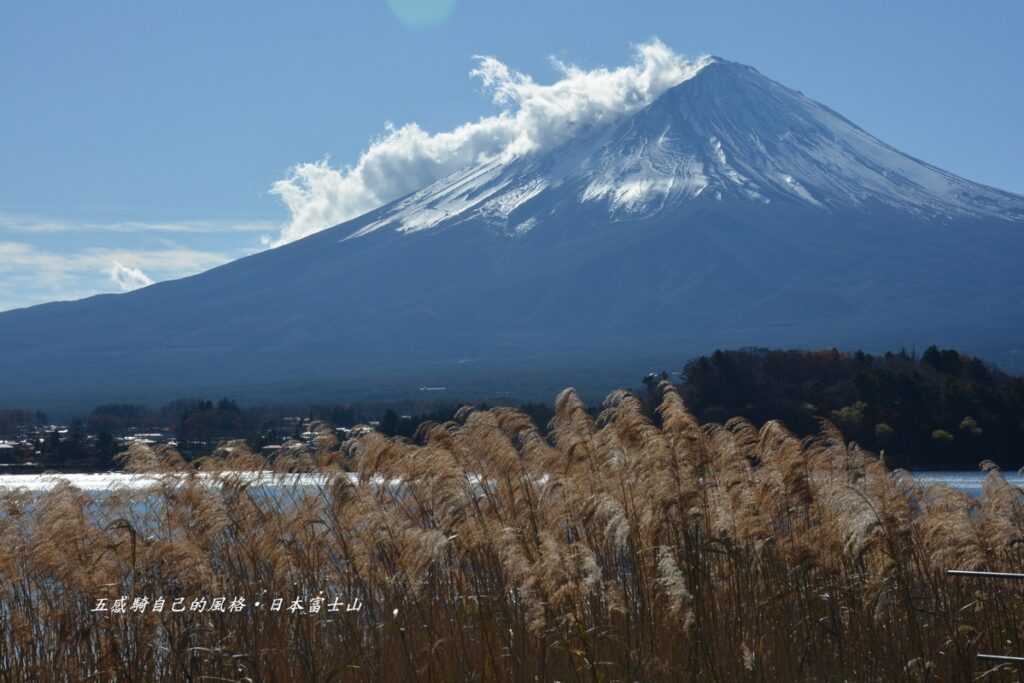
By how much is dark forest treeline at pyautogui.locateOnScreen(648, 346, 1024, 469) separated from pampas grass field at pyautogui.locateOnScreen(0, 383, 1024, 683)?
23.0 metres

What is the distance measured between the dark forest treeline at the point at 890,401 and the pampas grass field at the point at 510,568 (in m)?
23.0

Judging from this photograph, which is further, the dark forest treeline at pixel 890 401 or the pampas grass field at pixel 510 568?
the dark forest treeline at pixel 890 401

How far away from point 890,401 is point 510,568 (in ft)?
98.8

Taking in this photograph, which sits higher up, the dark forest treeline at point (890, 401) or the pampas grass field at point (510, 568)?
the pampas grass field at point (510, 568)

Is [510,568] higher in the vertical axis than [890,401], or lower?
higher

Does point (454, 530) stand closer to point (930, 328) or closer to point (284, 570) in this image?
point (284, 570)

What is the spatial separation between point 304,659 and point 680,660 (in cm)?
212

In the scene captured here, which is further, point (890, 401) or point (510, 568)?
point (890, 401)

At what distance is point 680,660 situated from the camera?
788cm

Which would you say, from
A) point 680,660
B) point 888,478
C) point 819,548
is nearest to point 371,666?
point 680,660

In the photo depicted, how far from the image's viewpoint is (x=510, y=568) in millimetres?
7113

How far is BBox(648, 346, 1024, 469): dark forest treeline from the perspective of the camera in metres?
34.5

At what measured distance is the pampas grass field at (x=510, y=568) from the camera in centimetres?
777

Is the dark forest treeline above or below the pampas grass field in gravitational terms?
below
